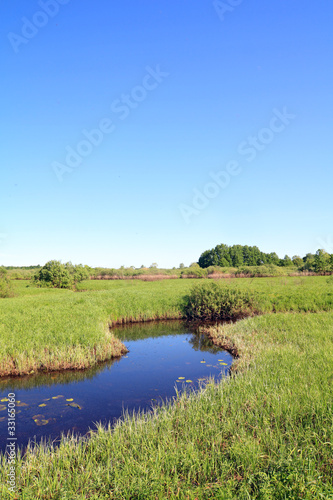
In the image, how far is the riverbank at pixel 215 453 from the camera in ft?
14.3

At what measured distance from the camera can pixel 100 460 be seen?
5531 millimetres

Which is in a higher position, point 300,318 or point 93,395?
point 300,318

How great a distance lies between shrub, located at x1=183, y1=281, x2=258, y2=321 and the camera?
76.1ft

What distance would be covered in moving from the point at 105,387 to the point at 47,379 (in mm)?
2319

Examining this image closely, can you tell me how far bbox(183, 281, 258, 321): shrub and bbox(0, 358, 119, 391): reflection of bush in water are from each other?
12140mm

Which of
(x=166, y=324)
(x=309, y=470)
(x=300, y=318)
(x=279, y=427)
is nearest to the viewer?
(x=309, y=470)

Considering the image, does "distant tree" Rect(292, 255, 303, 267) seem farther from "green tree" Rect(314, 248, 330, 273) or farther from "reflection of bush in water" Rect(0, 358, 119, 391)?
"reflection of bush in water" Rect(0, 358, 119, 391)

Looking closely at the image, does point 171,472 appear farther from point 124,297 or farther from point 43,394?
point 124,297

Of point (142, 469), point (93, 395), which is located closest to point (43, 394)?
point (93, 395)

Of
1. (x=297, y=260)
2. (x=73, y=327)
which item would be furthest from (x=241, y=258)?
(x=73, y=327)

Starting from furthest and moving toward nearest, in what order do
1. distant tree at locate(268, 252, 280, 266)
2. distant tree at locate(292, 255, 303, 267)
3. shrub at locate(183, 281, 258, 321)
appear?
distant tree at locate(268, 252, 280, 266), distant tree at locate(292, 255, 303, 267), shrub at locate(183, 281, 258, 321)

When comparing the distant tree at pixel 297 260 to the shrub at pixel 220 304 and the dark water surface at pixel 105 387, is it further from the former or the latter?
the dark water surface at pixel 105 387

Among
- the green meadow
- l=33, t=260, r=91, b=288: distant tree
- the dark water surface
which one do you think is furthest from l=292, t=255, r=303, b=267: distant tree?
the green meadow

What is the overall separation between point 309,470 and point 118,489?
271 cm
